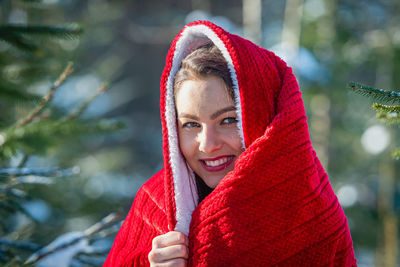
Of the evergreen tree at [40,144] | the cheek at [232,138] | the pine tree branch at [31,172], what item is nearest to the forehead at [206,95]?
the cheek at [232,138]

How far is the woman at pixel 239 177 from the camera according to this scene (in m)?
1.46

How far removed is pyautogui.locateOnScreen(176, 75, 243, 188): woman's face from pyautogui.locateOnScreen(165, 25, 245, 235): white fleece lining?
4 cm

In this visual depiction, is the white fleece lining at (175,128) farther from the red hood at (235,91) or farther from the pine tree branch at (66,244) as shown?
the pine tree branch at (66,244)

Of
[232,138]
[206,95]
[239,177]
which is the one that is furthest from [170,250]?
[206,95]

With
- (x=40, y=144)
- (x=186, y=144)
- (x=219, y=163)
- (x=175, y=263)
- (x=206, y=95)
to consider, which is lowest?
(x=175, y=263)

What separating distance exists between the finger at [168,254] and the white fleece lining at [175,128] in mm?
93

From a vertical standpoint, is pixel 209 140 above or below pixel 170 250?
above

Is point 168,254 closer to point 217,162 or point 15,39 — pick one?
point 217,162

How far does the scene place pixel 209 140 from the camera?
161 cm

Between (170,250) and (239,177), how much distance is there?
398 millimetres

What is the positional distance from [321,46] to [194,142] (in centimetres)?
544

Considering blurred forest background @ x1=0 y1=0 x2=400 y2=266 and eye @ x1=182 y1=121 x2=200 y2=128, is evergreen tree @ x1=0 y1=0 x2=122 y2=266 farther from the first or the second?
eye @ x1=182 y1=121 x2=200 y2=128

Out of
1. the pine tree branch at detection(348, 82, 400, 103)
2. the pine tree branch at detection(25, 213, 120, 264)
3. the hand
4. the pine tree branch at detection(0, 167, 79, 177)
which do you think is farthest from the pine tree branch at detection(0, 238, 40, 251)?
the pine tree branch at detection(348, 82, 400, 103)

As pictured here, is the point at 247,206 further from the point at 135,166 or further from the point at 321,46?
the point at 135,166
